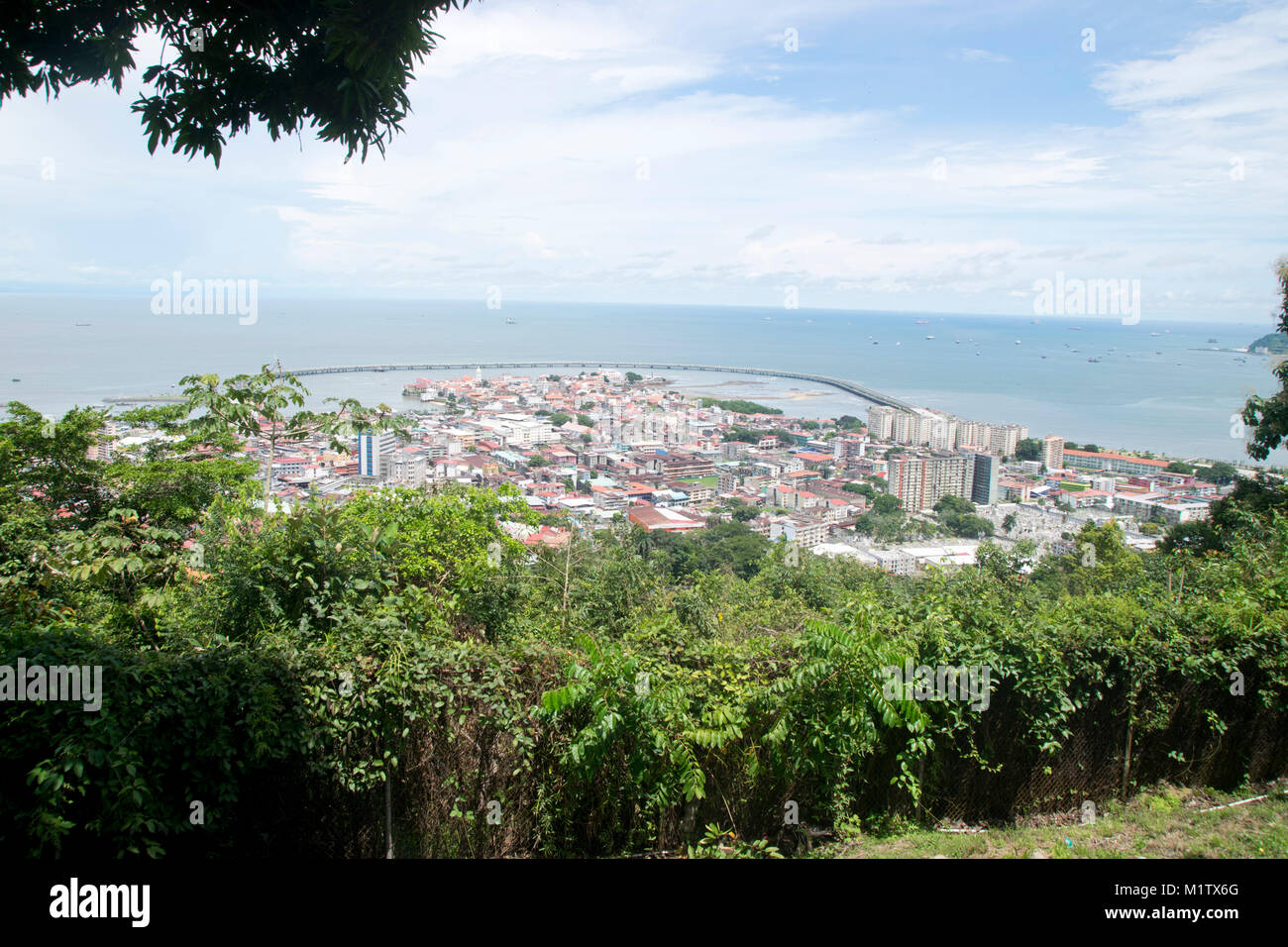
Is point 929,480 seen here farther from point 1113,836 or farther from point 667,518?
point 1113,836

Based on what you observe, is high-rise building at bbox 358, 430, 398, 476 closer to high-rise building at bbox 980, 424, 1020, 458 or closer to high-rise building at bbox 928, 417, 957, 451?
high-rise building at bbox 928, 417, 957, 451

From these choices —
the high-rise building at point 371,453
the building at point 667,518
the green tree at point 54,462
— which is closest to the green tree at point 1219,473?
the building at point 667,518

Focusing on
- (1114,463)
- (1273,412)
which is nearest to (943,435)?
(1114,463)

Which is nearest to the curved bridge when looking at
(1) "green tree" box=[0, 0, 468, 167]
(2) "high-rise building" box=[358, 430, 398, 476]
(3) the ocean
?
(3) the ocean
